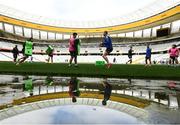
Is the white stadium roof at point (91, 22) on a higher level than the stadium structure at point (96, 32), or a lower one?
higher

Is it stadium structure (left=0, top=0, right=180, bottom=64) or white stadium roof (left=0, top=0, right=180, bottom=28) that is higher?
white stadium roof (left=0, top=0, right=180, bottom=28)

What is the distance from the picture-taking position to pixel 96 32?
260 ft

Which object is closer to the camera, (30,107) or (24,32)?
(30,107)

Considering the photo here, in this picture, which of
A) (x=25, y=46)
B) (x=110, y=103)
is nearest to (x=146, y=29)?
(x=25, y=46)

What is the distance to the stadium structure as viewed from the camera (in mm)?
65625

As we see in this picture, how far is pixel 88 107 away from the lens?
15.1ft

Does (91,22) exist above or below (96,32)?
above

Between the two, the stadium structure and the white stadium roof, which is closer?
the stadium structure

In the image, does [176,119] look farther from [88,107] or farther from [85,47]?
[85,47]

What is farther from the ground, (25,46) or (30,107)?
(25,46)

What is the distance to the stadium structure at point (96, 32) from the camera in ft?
215

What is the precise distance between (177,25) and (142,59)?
1044cm

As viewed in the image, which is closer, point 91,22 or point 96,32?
point 96,32

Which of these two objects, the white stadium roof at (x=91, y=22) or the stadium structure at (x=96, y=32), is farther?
the white stadium roof at (x=91, y=22)
